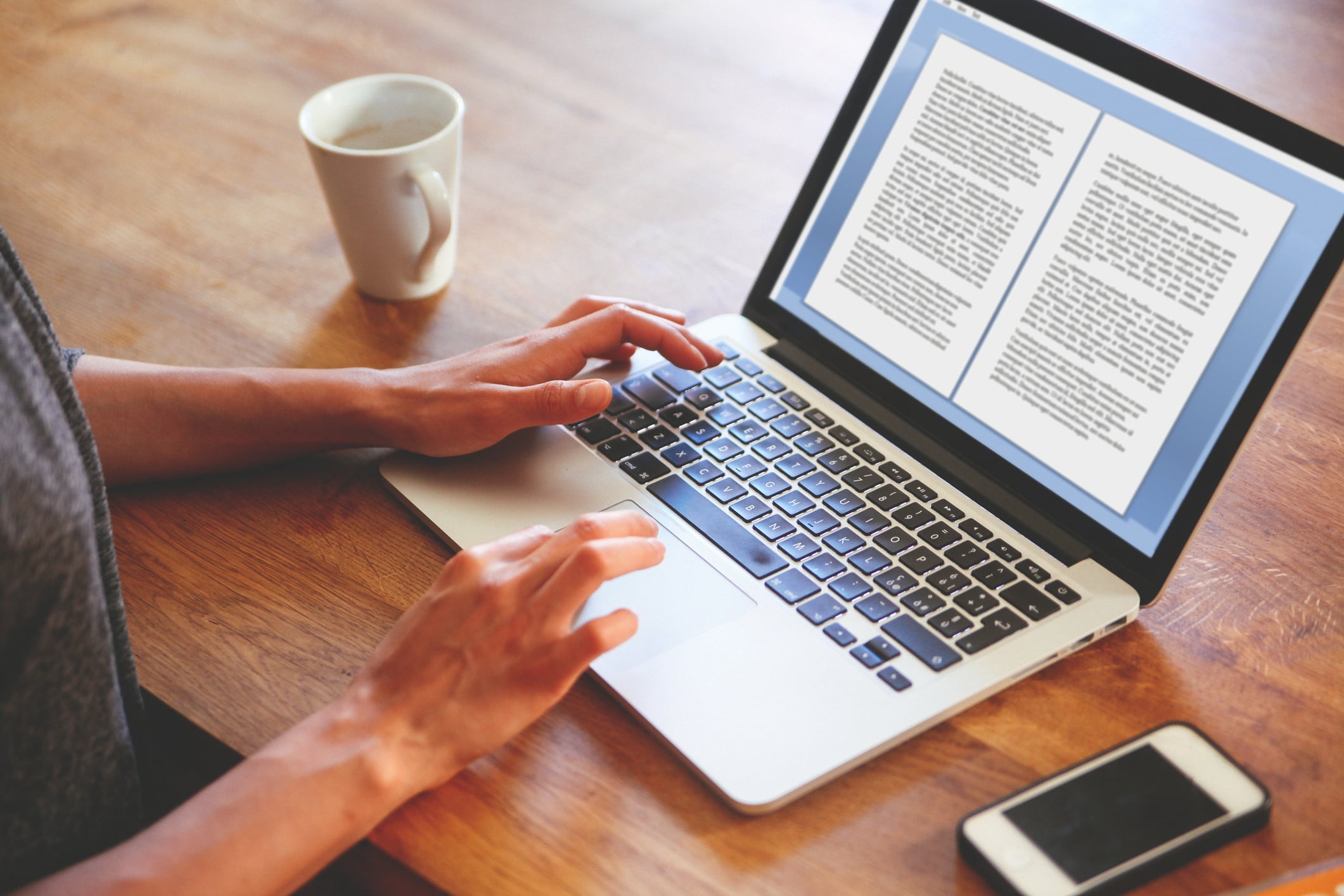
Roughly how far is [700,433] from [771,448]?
5 centimetres

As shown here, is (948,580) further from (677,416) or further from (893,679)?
(677,416)

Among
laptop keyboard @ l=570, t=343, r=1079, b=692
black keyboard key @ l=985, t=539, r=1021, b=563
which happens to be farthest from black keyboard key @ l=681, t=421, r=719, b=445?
black keyboard key @ l=985, t=539, r=1021, b=563

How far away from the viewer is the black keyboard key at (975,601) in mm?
643

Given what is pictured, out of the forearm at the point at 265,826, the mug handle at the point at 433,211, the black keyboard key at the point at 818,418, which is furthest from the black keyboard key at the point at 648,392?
the forearm at the point at 265,826

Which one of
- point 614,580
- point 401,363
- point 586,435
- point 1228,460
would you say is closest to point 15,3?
point 401,363

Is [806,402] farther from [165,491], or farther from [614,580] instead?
[165,491]

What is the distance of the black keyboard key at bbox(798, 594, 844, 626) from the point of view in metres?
0.64

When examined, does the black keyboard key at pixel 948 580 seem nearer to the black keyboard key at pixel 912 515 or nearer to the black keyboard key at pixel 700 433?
the black keyboard key at pixel 912 515

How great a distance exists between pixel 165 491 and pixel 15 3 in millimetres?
985

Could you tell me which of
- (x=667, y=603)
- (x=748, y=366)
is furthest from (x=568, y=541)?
(x=748, y=366)

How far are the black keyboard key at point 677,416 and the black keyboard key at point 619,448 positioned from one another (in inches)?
1.3

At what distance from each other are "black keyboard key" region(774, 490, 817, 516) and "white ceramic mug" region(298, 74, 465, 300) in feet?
1.23

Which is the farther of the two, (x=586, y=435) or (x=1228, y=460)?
(x=586, y=435)

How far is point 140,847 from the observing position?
1.73ft
